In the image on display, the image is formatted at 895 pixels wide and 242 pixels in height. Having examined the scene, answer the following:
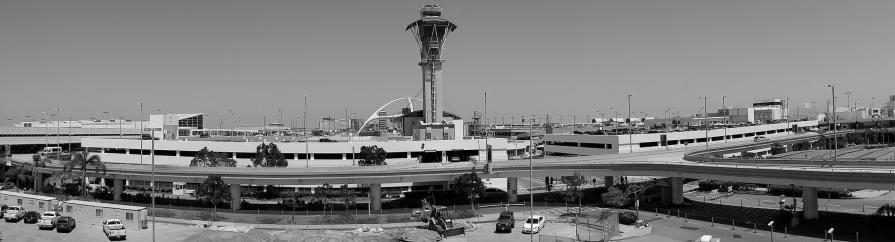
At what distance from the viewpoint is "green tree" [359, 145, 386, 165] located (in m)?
78.8

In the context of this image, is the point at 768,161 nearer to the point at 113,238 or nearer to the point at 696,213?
Answer: the point at 696,213

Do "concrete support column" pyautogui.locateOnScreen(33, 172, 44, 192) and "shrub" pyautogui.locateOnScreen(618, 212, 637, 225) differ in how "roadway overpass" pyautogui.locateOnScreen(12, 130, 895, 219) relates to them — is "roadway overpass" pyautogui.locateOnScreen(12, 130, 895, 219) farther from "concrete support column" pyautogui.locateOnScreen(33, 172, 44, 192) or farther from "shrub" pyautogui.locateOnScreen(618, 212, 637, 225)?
"concrete support column" pyautogui.locateOnScreen(33, 172, 44, 192)

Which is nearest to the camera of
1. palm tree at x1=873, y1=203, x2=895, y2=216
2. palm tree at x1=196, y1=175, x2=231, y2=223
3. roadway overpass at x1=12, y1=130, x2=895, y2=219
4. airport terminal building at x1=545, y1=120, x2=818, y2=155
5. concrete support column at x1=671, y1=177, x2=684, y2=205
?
palm tree at x1=873, y1=203, x2=895, y2=216

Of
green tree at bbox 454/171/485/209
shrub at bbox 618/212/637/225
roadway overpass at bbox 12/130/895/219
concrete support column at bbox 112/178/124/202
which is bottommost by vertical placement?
shrub at bbox 618/212/637/225

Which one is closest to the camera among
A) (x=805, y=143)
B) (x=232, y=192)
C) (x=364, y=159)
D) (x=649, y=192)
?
(x=232, y=192)

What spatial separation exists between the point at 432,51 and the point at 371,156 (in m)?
58.0

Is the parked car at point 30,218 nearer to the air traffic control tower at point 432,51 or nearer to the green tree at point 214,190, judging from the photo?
the green tree at point 214,190

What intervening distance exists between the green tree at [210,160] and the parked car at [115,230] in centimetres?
3291

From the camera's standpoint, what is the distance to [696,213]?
54.5m

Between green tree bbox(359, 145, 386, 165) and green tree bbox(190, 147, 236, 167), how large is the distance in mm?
18712

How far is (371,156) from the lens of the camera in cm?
7912

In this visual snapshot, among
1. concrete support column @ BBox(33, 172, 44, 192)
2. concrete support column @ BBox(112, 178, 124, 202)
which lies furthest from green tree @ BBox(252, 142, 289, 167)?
concrete support column @ BBox(33, 172, 44, 192)

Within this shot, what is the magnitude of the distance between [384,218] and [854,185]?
36.6 metres

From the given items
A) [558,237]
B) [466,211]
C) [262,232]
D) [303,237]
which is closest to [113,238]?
[262,232]
